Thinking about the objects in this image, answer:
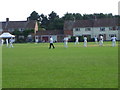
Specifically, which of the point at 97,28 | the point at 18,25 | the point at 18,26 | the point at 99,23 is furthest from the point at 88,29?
the point at 18,25

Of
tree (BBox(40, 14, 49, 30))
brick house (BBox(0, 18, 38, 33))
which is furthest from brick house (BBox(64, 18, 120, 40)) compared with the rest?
tree (BBox(40, 14, 49, 30))

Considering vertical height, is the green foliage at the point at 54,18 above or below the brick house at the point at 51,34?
above

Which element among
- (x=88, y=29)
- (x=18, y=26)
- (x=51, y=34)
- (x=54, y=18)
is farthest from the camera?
(x=54, y=18)

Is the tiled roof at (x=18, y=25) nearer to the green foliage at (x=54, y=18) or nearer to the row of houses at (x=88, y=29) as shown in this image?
the row of houses at (x=88, y=29)

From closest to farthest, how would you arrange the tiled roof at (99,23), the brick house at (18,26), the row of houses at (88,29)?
the row of houses at (88,29)
the tiled roof at (99,23)
the brick house at (18,26)

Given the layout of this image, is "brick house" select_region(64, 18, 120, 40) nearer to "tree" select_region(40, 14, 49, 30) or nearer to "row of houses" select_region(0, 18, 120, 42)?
"row of houses" select_region(0, 18, 120, 42)

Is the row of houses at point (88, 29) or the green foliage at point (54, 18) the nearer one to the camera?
the row of houses at point (88, 29)

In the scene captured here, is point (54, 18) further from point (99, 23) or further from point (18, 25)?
point (99, 23)

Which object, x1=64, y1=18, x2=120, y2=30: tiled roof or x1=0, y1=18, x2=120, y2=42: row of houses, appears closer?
x1=0, y1=18, x2=120, y2=42: row of houses

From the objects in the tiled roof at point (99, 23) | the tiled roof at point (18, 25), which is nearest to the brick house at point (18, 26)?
the tiled roof at point (18, 25)

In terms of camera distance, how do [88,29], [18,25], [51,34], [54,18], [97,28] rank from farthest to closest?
[54,18], [18,25], [51,34], [88,29], [97,28]

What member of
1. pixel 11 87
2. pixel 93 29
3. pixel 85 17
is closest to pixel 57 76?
pixel 11 87

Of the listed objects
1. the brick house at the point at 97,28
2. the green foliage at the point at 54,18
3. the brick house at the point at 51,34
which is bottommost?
the brick house at the point at 51,34

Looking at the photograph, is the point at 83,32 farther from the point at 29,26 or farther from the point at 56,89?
the point at 56,89
